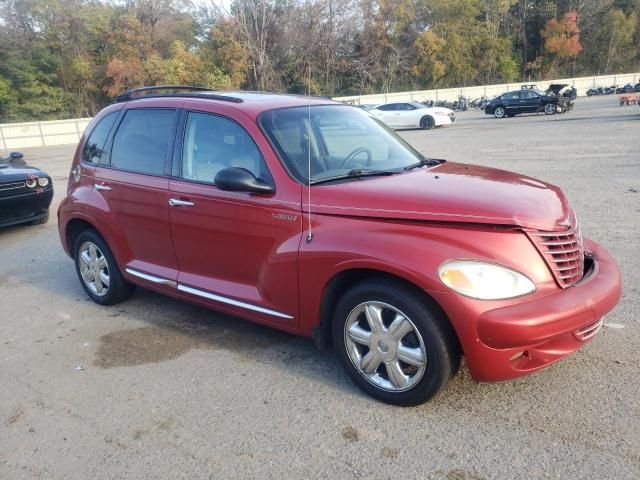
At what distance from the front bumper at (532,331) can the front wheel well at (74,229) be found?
3982mm

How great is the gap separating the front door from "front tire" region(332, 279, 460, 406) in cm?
47

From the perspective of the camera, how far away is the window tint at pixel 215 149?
3.88 meters

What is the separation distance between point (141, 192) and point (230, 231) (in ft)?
3.67

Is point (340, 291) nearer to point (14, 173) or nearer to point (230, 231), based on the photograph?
point (230, 231)

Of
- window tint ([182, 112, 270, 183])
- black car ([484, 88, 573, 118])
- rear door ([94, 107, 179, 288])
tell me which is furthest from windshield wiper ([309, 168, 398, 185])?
black car ([484, 88, 573, 118])

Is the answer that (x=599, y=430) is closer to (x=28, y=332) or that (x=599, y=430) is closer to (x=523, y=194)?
(x=523, y=194)

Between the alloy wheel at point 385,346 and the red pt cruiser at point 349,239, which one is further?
the alloy wheel at point 385,346

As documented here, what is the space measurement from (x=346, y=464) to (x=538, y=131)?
799 inches

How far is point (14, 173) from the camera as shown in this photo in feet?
28.5

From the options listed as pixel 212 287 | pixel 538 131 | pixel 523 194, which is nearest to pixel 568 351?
pixel 523 194

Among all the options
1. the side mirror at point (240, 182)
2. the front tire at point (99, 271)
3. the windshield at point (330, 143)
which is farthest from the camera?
the front tire at point (99, 271)

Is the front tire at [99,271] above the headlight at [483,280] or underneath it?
underneath

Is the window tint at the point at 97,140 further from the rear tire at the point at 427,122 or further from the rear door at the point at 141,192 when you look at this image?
the rear tire at the point at 427,122

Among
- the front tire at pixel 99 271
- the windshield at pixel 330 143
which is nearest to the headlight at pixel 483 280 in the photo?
the windshield at pixel 330 143
